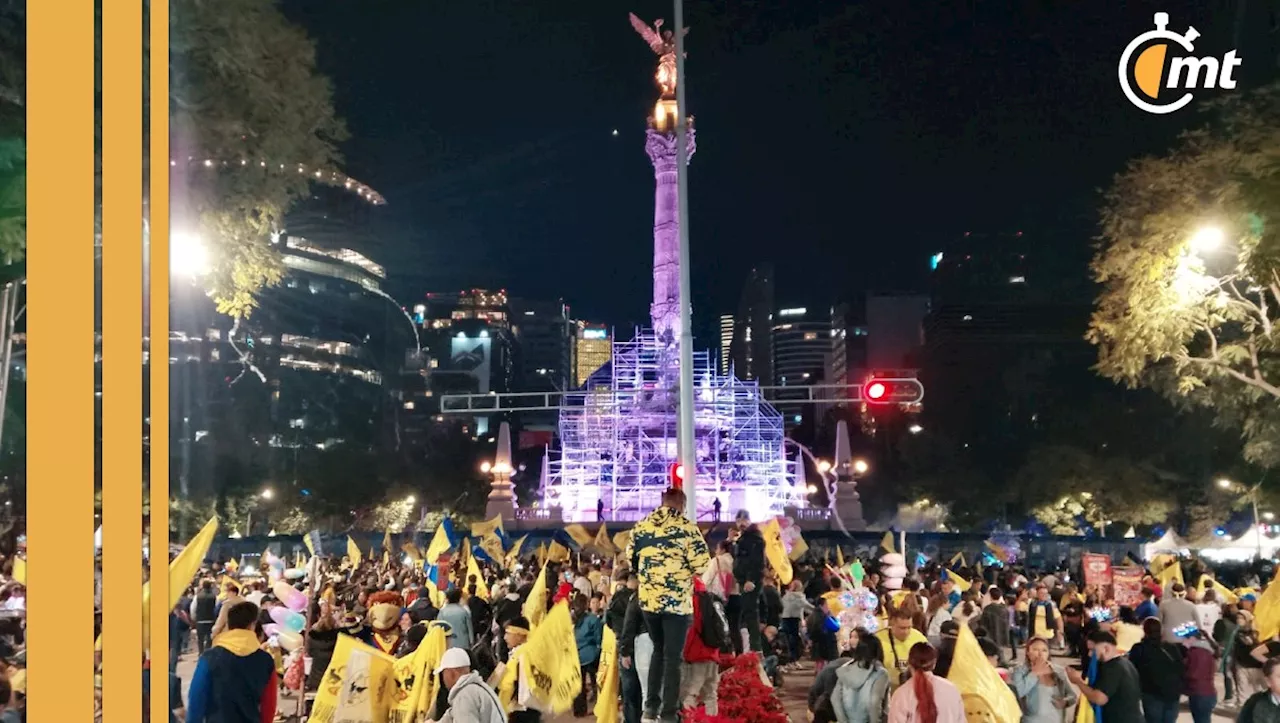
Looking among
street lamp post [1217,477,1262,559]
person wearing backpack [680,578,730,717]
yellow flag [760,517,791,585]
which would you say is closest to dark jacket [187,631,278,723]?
Result: person wearing backpack [680,578,730,717]

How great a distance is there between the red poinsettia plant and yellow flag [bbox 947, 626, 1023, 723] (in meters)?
2.03

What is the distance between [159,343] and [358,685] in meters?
3.35

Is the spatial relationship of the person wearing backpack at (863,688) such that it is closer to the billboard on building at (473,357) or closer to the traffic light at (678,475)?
the traffic light at (678,475)

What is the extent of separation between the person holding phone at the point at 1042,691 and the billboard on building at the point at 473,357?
94251 mm

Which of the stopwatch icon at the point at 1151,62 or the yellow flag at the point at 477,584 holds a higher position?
the stopwatch icon at the point at 1151,62

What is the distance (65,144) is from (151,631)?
7.01 feet

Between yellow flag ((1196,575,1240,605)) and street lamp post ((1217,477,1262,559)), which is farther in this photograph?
street lamp post ((1217,477,1262,559))

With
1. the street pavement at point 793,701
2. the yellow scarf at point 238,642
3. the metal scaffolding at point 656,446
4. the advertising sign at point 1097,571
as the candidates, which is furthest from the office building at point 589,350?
the yellow scarf at point 238,642

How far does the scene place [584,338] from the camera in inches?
5167

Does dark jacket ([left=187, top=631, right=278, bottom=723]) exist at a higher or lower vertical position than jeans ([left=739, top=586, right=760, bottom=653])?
higher

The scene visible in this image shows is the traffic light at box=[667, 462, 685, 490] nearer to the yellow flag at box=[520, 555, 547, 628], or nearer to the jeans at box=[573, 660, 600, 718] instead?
the yellow flag at box=[520, 555, 547, 628]

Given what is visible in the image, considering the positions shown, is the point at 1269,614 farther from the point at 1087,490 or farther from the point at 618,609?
the point at 1087,490

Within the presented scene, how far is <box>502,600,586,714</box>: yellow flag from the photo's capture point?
8070 mm

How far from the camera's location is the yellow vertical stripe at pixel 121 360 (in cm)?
411
